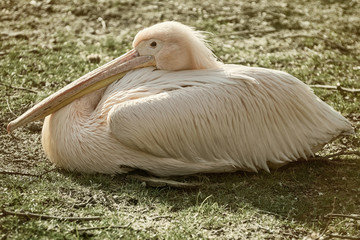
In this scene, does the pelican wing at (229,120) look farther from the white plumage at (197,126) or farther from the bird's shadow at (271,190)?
the bird's shadow at (271,190)

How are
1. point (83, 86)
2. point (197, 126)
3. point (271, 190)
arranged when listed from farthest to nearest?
point (83, 86) < point (197, 126) < point (271, 190)

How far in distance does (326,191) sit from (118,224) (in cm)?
145

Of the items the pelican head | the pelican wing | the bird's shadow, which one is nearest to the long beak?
the pelican head

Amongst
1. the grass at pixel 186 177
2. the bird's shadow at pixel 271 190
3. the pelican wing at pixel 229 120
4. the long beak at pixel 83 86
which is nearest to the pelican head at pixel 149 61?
the long beak at pixel 83 86

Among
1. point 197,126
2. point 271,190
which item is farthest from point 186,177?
point 271,190

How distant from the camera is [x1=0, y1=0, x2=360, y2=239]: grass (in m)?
3.76

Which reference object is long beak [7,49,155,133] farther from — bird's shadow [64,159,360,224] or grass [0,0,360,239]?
bird's shadow [64,159,360,224]

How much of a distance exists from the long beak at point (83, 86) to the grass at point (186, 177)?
1.15 feet

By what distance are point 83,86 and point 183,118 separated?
33.2 inches

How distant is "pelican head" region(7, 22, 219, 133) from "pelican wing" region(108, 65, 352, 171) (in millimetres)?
139

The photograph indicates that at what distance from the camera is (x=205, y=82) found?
4465 mm

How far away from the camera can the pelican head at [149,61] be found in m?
4.60

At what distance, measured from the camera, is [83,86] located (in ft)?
15.3

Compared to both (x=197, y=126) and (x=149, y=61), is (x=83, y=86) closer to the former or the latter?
(x=149, y=61)
